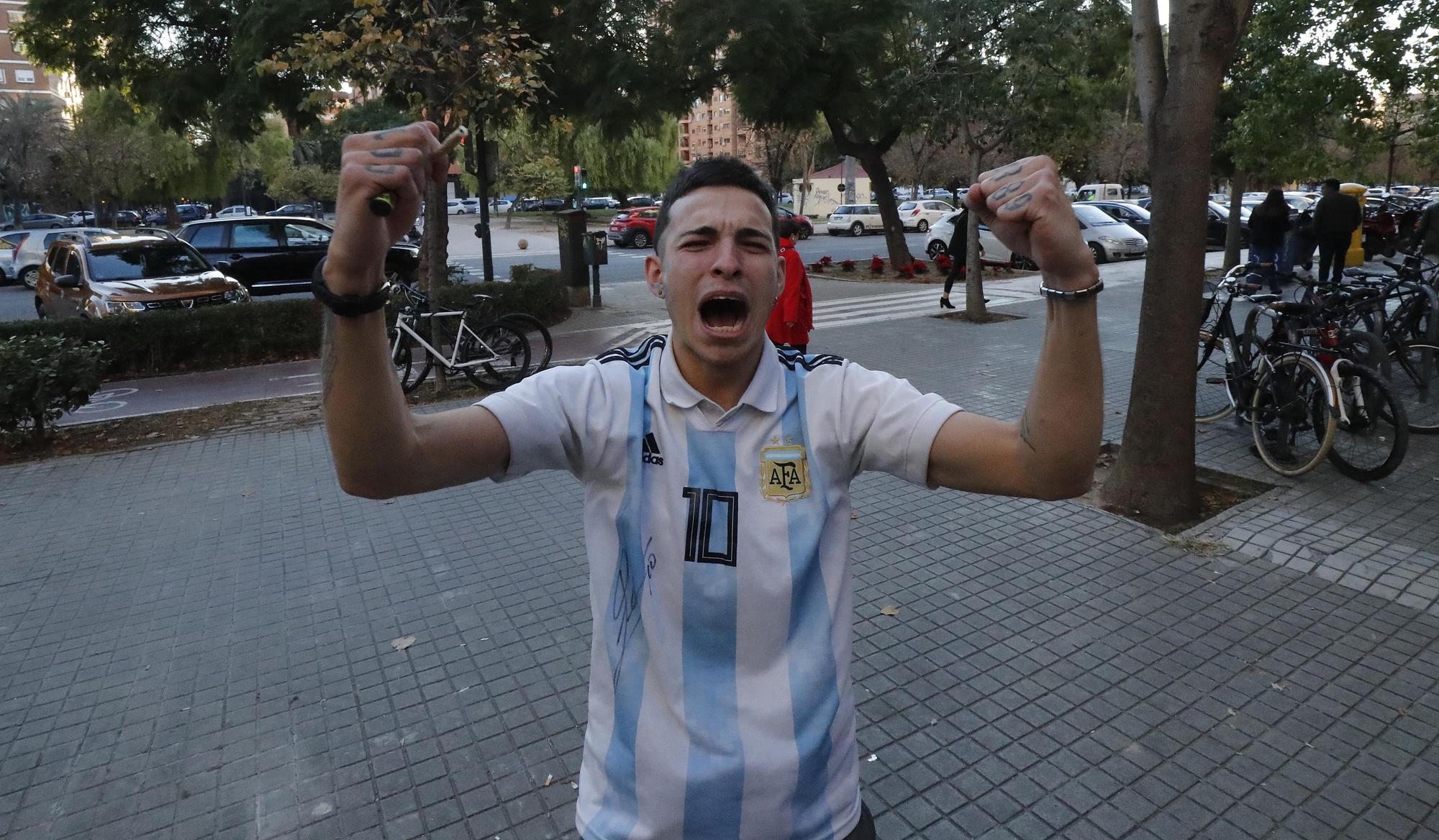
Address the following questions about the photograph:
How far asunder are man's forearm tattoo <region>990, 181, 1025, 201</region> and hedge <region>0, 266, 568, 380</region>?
10961 mm

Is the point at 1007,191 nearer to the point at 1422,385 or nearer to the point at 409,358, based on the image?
the point at 1422,385

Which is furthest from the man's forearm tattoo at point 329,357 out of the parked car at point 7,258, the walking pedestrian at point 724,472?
the parked car at point 7,258

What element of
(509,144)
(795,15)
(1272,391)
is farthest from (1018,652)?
(509,144)

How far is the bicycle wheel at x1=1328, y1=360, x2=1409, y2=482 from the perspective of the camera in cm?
590

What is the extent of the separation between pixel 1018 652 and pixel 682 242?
309 centimetres

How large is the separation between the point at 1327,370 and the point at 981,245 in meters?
12.8

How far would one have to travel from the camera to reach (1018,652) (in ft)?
13.5

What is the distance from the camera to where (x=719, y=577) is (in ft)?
5.01

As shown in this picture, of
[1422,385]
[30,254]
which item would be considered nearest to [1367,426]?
[1422,385]

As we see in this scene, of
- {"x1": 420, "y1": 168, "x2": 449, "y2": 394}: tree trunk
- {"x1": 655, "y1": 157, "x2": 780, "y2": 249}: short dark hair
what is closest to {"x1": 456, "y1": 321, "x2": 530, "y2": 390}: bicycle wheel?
{"x1": 420, "y1": 168, "x2": 449, "y2": 394}: tree trunk

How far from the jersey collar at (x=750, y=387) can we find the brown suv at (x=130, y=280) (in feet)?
40.0

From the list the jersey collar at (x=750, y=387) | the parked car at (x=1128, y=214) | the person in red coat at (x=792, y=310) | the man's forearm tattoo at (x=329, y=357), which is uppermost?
the parked car at (x=1128, y=214)

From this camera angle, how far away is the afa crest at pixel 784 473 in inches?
61.1

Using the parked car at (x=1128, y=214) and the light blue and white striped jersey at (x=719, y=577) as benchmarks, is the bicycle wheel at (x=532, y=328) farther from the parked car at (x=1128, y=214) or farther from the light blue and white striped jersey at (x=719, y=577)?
the parked car at (x=1128, y=214)
